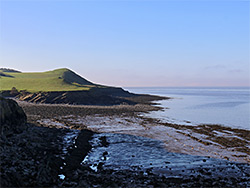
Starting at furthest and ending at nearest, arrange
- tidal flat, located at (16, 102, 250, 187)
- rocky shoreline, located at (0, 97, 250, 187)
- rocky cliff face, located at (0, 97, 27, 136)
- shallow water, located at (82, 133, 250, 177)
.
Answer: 1. rocky cliff face, located at (0, 97, 27, 136)
2. shallow water, located at (82, 133, 250, 177)
3. tidal flat, located at (16, 102, 250, 187)
4. rocky shoreline, located at (0, 97, 250, 187)

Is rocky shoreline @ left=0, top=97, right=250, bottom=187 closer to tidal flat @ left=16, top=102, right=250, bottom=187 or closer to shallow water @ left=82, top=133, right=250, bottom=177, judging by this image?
tidal flat @ left=16, top=102, right=250, bottom=187

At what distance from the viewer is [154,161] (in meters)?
24.0

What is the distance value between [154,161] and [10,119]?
19213 mm

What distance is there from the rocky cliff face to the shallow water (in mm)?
9992

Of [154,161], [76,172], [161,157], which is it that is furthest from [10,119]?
[161,157]

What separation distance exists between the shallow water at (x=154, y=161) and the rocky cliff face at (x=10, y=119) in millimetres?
9992

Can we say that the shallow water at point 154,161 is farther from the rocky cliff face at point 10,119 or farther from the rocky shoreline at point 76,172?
Answer: the rocky cliff face at point 10,119

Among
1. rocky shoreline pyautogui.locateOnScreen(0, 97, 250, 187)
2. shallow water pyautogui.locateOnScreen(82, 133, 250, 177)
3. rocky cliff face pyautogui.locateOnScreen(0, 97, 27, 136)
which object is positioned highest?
rocky cliff face pyautogui.locateOnScreen(0, 97, 27, 136)

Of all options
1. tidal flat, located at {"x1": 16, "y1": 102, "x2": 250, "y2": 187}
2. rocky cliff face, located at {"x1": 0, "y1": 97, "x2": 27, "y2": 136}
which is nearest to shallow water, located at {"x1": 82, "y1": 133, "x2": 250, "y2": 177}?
tidal flat, located at {"x1": 16, "y1": 102, "x2": 250, "y2": 187}

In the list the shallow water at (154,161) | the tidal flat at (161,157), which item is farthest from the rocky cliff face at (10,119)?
the shallow water at (154,161)

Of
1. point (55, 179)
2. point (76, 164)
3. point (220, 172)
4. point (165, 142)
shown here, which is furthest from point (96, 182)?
point (165, 142)

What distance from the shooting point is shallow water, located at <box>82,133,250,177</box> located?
21.2 m

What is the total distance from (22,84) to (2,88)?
10936mm

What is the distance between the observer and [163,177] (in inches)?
763
